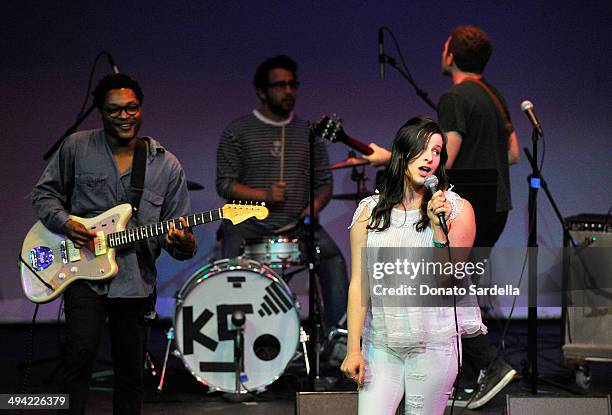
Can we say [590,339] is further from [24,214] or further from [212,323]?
[24,214]

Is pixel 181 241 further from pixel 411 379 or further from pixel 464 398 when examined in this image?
pixel 464 398

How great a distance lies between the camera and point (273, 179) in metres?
6.70

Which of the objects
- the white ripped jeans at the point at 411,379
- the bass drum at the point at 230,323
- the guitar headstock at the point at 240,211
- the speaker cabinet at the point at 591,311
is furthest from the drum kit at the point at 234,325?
the white ripped jeans at the point at 411,379

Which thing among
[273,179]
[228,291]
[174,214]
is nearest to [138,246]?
[174,214]

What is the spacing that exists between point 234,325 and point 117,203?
1532 millimetres

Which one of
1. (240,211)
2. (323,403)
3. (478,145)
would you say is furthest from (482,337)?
(240,211)

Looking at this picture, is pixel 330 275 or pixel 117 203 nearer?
pixel 117 203

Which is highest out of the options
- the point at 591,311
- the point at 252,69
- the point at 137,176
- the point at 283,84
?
the point at 252,69

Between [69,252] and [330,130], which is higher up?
[330,130]

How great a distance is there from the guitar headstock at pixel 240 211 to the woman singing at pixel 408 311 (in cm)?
133

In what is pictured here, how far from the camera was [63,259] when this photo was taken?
14.9ft

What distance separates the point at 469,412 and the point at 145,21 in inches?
198

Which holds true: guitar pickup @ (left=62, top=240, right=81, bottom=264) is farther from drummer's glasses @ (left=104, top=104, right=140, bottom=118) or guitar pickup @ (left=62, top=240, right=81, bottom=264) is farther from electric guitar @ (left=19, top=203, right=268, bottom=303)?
drummer's glasses @ (left=104, top=104, right=140, bottom=118)

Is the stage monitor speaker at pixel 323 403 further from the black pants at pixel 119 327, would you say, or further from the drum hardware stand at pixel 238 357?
the drum hardware stand at pixel 238 357
